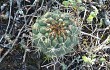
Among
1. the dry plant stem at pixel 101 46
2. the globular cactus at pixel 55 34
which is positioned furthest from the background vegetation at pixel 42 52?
the globular cactus at pixel 55 34

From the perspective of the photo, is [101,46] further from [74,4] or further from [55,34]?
[55,34]

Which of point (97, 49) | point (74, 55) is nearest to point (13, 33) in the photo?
point (74, 55)

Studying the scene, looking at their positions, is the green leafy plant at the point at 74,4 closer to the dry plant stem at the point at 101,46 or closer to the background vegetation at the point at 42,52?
the background vegetation at the point at 42,52

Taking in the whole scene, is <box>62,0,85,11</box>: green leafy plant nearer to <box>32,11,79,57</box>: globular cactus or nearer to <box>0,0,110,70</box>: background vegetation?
<box>0,0,110,70</box>: background vegetation

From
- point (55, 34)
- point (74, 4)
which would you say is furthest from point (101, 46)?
point (55, 34)

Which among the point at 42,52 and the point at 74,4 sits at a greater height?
the point at 74,4

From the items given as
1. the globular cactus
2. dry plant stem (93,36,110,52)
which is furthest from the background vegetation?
the globular cactus

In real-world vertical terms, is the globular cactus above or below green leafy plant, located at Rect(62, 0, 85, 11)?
below

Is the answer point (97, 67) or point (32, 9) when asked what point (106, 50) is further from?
point (32, 9)
